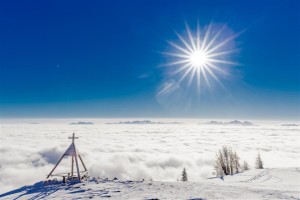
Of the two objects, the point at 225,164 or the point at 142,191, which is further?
the point at 225,164

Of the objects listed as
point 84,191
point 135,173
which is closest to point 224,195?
point 84,191

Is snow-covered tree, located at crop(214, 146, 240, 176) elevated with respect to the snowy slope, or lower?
lower

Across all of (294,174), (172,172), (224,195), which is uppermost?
(224,195)

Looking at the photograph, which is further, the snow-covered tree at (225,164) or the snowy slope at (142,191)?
the snow-covered tree at (225,164)

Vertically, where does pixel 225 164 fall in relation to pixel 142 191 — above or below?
below

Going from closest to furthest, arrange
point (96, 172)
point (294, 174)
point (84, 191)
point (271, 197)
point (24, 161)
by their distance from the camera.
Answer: point (271, 197)
point (84, 191)
point (294, 174)
point (96, 172)
point (24, 161)

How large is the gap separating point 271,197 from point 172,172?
153809 millimetres

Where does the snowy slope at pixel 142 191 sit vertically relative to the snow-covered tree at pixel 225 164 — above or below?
above

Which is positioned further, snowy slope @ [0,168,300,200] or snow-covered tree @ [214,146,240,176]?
snow-covered tree @ [214,146,240,176]

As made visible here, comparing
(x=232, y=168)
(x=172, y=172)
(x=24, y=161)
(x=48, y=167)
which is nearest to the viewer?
(x=232, y=168)

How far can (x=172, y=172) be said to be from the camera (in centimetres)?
16362

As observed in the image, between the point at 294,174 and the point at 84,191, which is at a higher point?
the point at 84,191

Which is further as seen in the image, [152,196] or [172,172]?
[172,172]

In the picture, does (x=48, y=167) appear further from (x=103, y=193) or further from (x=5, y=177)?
(x=103, y=193)
